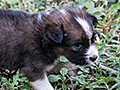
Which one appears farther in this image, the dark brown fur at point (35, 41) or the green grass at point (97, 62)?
the green grass at point (97, 62)

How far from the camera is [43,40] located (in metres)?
3.36

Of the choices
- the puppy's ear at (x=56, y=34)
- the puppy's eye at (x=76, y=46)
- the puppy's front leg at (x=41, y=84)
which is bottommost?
the puppy's front leg at (x=41, y=84)

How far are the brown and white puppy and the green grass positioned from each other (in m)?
0.18

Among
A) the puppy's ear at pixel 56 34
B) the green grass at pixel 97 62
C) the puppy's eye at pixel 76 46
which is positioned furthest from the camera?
the green grass at pixel 97 62

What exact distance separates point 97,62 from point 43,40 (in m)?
1.19

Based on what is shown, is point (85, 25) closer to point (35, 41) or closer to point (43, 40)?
point (43, 40)

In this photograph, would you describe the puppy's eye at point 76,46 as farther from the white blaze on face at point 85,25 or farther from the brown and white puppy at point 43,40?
the white blaze on face at point 85,25

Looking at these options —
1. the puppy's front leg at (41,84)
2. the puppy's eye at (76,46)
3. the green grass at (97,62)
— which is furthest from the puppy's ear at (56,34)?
the puppy's front leg at (41,84)

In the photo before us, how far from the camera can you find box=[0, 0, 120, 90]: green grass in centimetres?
373

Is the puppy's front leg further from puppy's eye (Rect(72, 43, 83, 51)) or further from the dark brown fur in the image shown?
puppy's eye (Rect(72, 43, 83, 51))

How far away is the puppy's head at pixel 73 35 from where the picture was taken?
319 centimetres

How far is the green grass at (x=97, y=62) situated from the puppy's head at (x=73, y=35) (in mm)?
198

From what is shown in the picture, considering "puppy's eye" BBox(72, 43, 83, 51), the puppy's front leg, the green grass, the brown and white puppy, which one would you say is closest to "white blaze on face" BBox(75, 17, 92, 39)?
the brown and white puppy

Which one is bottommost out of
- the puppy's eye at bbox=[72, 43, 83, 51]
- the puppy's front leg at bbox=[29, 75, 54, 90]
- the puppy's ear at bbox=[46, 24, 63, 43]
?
the puppy's front leg at bbox=[29, 75, 54, 90]
